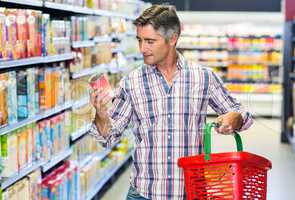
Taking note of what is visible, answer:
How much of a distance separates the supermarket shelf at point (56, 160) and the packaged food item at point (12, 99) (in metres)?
0.71

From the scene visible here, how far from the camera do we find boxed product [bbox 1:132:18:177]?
11.3 feet

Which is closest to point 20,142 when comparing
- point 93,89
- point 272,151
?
point 93,89

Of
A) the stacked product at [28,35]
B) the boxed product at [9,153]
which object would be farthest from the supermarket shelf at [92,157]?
the boxed product at [9,153]

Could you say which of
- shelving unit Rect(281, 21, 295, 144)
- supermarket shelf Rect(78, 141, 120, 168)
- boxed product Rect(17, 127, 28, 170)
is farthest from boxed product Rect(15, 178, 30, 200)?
shelving unit Rect(281, 21, 295, 144)

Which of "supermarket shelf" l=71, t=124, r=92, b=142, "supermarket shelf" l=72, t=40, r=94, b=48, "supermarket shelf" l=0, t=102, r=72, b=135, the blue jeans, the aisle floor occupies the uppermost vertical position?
"supermarket shelf" l=72, t=40, r=94, b=48

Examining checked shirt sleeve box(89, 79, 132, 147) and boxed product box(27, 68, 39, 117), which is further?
boxed product box(27, 68, 39, 117)

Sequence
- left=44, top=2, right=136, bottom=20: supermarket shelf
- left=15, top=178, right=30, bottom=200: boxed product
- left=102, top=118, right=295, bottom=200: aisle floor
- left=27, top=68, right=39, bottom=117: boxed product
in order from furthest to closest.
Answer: left=102, top=118, right=295, bottom=200: aisle floor
left=44, top=2, right=136, bottom=20: supermarket shelf
left=27, top=68, right=39, bottom=117: boxed product
left=15, top=178, right=30, bottom=200: boxed product

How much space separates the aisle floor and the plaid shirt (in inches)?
144

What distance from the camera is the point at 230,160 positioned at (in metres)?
2.20

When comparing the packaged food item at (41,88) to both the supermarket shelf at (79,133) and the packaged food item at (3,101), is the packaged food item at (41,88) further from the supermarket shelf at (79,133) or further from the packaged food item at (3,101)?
the supermarket shelf at (79,133)

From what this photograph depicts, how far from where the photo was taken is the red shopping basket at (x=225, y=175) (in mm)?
2203

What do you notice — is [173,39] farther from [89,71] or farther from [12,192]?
[89,71]

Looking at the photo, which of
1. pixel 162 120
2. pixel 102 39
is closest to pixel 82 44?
pixel 102 39

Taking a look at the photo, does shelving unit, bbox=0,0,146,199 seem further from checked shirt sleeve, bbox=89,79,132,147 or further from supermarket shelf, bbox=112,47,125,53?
checked shirt sleeve, bbox=89,79,132,147
